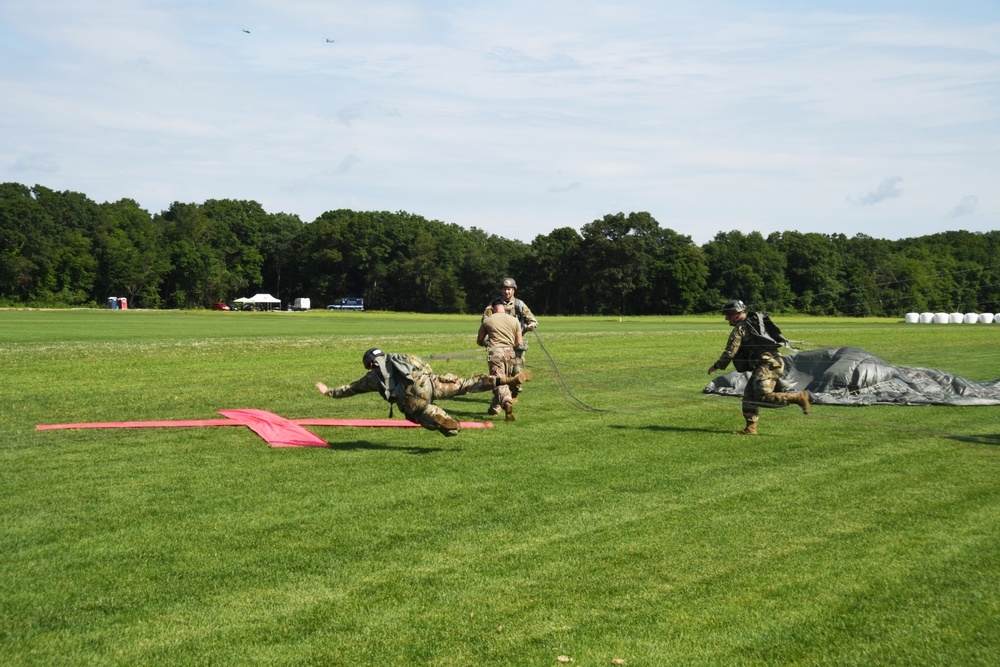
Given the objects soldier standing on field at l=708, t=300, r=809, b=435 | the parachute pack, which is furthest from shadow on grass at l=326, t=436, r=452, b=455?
the parachute pack

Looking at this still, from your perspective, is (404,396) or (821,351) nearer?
(404,396)

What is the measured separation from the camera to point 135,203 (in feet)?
512

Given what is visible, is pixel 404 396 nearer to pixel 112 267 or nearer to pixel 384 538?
pixel 384 538

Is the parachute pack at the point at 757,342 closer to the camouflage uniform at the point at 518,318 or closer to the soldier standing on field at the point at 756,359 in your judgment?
the soldier standing on field at the point at 756,359

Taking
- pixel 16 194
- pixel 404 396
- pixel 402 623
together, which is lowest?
pixel 402 623

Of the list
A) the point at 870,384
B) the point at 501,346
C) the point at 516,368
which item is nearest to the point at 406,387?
the point at 501,346

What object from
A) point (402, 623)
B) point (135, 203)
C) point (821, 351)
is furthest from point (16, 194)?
point (402, 623)

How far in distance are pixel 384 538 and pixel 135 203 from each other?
16281 centimetres

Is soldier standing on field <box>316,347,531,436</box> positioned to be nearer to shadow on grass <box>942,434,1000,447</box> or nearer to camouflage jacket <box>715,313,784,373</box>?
camouflage jacket <box>715,313,784,373</box>

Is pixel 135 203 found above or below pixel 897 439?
above

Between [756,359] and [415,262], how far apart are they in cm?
11510

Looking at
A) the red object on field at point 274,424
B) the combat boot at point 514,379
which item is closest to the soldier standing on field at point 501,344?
the combat boot at point 514,379

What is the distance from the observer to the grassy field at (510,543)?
5473mm

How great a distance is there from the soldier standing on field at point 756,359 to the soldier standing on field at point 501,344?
3.39 m
